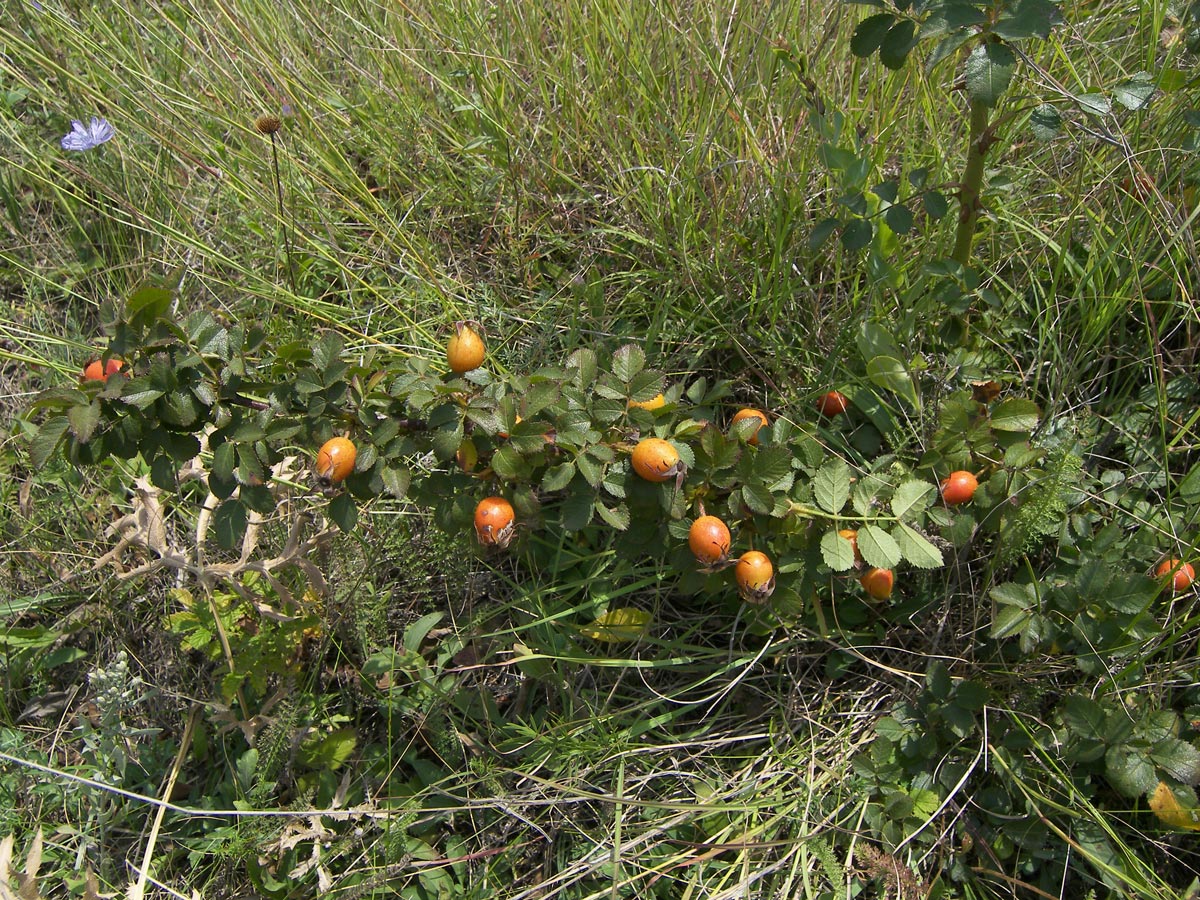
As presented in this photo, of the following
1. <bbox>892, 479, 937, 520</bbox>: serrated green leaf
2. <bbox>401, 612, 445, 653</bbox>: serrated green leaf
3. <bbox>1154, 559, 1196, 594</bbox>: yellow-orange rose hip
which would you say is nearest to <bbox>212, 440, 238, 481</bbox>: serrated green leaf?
<bbox>401, 612, 445, 653</bbox>: serrated green leaf

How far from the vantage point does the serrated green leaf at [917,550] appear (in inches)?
57.6

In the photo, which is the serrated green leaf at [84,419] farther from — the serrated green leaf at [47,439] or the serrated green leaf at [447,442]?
the serrated green leaf at [447,442]

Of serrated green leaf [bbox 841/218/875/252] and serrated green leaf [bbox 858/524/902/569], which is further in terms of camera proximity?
serrated green leaf [bbox 841/218/875/252]

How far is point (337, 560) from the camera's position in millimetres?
1899

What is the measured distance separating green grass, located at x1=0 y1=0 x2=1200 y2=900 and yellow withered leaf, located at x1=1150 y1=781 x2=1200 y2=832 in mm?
75

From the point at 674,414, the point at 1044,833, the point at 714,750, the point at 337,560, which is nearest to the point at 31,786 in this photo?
the point at 337,560

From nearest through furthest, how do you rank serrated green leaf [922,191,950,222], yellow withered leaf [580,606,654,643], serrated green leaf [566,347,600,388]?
serrated green leaf [566,347,600,388]
serrated green leaf [922,191,950,222]
yellow withered leaf [580,606,654,643]

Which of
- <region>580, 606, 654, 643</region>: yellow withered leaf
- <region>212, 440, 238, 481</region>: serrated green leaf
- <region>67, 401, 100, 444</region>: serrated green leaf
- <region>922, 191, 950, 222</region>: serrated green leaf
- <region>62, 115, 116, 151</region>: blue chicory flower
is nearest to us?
<region>67, 401, 100, 444</region>: serrated green leaf

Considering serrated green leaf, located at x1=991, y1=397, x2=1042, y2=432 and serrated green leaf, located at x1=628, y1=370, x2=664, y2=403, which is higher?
serrated green leaf, located at x1=628, y1=370, x2=664, y2=403

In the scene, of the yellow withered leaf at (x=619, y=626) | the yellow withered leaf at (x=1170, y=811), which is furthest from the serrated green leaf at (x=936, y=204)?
the yellow withered leaf at (x=1170, y=811)

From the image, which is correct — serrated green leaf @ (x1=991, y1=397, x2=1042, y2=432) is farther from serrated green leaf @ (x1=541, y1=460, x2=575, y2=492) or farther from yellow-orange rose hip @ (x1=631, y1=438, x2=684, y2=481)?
serrated green leaf @ (x1=541, y1=460, x2=575, y2=492)

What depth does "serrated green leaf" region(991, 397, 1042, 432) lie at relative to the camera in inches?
62.2

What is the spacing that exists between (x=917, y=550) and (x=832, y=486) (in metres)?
0.17

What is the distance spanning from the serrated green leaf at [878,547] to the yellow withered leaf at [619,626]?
492 mm
